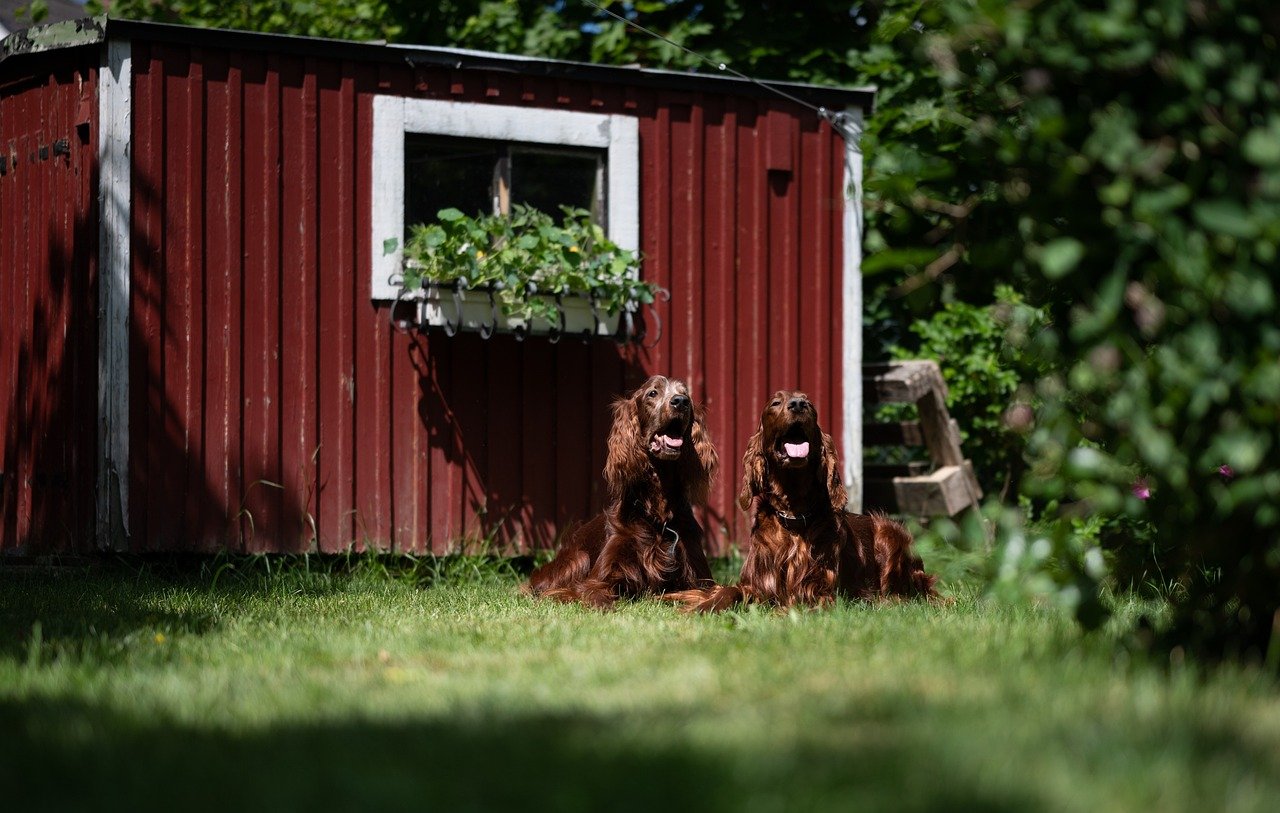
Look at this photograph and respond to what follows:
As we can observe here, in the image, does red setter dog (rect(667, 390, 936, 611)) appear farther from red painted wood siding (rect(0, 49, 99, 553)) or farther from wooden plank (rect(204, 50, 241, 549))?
red painted wood siding (rect(0, 49, 99, 553))

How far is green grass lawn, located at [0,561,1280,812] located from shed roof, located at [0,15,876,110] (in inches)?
140

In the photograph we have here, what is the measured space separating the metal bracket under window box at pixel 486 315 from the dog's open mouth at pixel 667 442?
1.42 m

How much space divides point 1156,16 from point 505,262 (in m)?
4.83

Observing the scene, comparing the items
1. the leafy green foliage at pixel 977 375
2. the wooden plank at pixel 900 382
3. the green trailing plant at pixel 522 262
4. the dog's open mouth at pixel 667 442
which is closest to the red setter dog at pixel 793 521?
the dog's open mouth at pixel 667 442

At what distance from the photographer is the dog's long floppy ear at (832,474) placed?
21.1 feet

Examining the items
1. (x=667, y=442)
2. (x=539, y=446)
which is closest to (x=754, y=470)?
(x=667, y=442)

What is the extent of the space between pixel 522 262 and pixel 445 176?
91cm

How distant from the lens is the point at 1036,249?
3.73 m

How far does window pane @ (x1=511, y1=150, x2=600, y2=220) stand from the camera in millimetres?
8625

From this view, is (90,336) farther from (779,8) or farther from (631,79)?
(779,8)

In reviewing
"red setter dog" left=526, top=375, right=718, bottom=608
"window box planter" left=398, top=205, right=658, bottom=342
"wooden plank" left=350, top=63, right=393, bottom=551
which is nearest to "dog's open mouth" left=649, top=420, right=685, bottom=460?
"red setter dog" left=526, top=375, right=718, bottom=608

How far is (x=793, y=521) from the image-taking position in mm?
6473

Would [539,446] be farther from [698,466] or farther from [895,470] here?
[895,470]

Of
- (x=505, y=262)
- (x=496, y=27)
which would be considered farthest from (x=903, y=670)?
(x=496, y=27)
